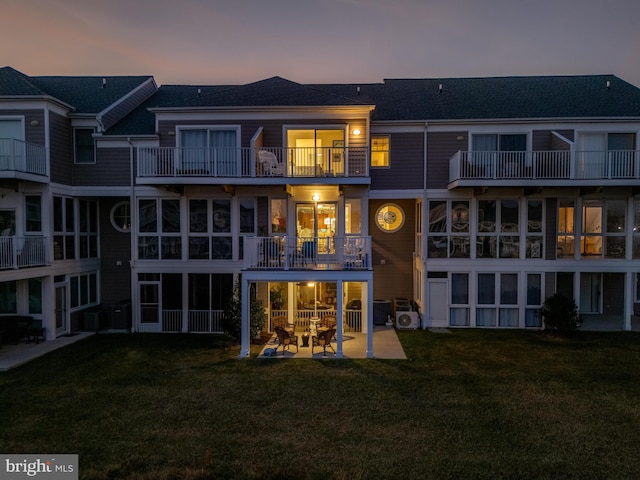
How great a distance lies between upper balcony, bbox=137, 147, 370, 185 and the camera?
1242 centimetres

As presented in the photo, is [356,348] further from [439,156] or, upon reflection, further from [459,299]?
[439,156]

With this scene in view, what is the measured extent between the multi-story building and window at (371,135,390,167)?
0.06 metres

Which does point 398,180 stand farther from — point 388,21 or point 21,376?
point 21,376

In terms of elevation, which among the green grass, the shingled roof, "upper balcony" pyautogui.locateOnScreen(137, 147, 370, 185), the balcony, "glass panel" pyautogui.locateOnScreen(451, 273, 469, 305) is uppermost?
the shingled roof

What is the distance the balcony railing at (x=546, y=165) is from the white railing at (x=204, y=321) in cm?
1088

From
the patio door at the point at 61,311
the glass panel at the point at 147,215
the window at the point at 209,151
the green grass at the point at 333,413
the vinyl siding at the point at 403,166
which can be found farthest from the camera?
the vinyl siding at the point at 403,166

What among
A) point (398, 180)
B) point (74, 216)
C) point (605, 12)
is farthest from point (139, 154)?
point (605, 12)

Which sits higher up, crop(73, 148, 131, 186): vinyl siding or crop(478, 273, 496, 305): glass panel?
crop(73, 148, 131, 186): vinyl siding

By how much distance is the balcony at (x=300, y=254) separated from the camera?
1112cm

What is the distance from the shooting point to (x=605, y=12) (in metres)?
20.0

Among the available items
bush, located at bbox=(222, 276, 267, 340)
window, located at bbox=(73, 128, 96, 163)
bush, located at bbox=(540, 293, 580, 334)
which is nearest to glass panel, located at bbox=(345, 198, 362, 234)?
bush, located at bbox=(222, 276, 267, 340)

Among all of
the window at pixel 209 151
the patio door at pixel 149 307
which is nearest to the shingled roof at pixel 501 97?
the window at pixel 209 151

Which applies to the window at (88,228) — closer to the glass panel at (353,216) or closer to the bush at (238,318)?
the bush at (238,318)

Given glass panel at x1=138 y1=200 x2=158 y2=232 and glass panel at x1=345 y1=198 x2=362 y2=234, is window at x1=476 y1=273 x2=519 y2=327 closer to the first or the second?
glass panel at x1=345 y1=198 x2=362 y2=234
